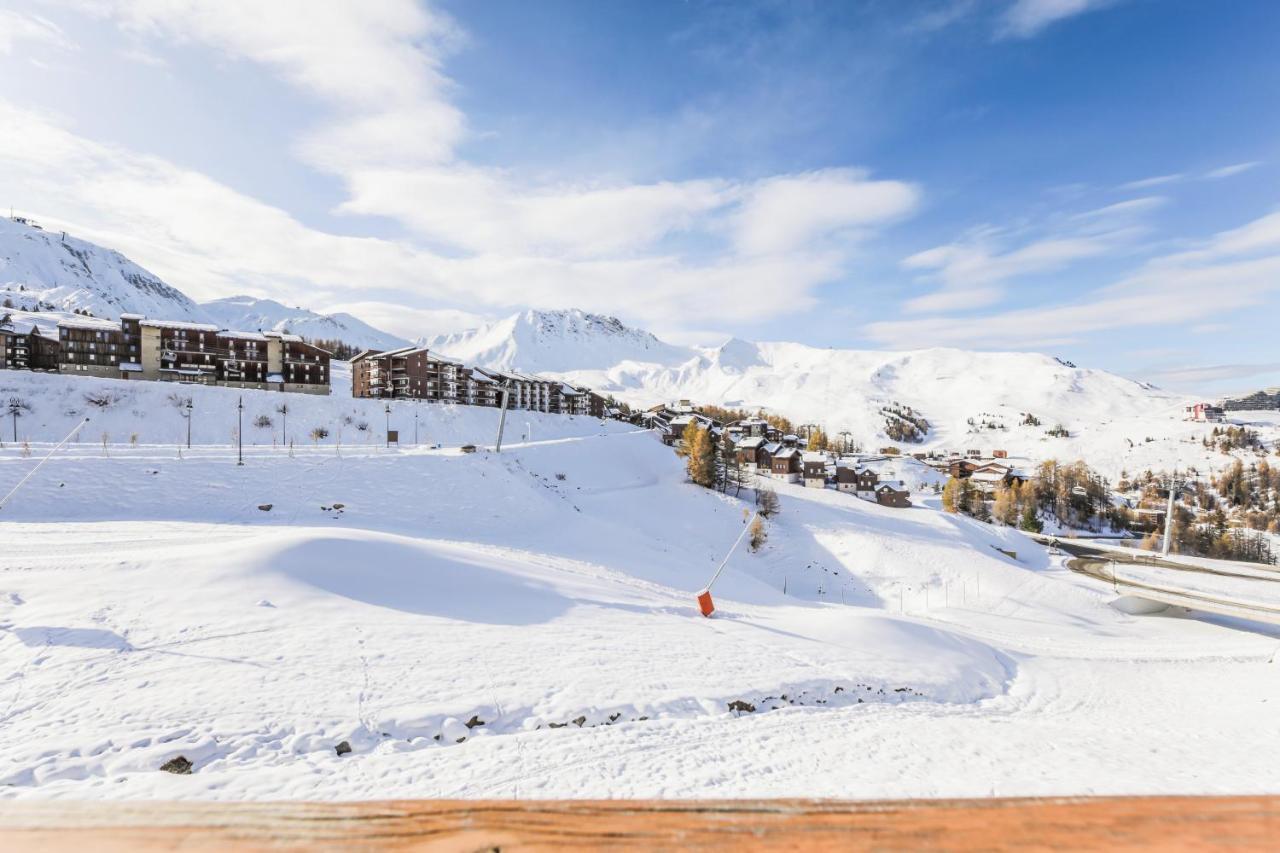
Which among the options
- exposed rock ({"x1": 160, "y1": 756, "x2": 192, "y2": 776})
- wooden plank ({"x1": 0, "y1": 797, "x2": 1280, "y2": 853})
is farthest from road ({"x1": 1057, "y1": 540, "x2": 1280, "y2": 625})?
exposed rock ({"x1": 160, "y1": 756, "x2": 192, "y2": 776})

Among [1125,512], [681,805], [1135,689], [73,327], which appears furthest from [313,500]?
[1125,512]

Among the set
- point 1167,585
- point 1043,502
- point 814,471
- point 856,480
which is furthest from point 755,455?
point 1043,502

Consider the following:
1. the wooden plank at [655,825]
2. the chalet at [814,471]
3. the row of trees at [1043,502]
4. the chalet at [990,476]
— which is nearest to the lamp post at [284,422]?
the wooden plank at [655,825]

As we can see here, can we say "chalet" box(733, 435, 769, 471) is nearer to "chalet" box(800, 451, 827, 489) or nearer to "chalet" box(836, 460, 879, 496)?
"chalet" box(800, 451, 827, 489)

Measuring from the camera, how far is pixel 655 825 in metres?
1.91

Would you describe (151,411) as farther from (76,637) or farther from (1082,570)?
(1082,570)

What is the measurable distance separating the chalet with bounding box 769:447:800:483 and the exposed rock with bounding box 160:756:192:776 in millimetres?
Result: 77756

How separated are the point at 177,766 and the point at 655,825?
7.94 meters

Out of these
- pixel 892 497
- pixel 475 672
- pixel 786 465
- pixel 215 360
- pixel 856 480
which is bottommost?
pixel 892 497

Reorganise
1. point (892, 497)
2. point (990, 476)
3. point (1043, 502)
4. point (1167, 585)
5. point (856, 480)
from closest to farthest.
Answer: point (1167, 585), point (892, 497), point (856, 480), point (1043, 502), point (990, 476)

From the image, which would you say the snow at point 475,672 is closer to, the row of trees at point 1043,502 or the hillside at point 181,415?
the hillside at point 181,415

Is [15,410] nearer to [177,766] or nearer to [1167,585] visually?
[177,766]

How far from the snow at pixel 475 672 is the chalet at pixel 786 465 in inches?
1862

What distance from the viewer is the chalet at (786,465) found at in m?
80.8
